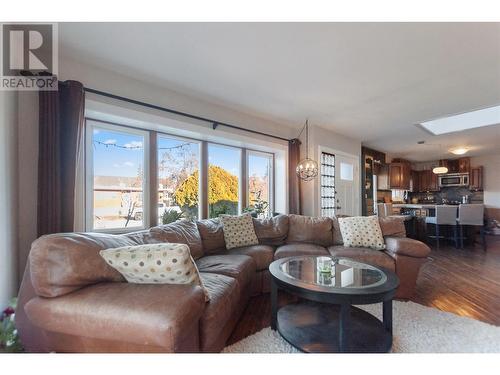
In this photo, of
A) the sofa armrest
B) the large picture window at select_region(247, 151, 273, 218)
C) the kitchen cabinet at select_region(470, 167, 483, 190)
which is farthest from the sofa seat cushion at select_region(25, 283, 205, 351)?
the kitchen cabinet at select_region(470, 167, 483, 190)

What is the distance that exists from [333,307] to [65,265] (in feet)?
6.84

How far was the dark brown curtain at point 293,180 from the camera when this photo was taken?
4.44 metres

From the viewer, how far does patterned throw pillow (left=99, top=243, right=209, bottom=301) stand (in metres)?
1.37

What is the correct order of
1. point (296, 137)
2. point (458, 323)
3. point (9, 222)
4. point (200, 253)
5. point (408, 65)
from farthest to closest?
1. point (296, 137)
2. point (200, 253)
3. point (408, 65)
4. point (458, 323)
5. point (9, 222)

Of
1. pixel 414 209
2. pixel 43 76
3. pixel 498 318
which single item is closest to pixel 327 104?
pixel 498 318

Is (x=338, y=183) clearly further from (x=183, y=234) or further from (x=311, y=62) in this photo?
(x=183, y=234)

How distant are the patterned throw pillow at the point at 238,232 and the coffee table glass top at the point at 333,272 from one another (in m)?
0.87

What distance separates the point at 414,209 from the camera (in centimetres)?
628

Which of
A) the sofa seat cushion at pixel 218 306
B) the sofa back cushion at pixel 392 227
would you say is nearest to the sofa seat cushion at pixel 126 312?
the sofa seat cushion at pixel 218 306

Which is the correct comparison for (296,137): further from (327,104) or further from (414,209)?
(414,209)

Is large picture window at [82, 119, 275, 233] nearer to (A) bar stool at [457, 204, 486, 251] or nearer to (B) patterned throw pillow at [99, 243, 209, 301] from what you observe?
(B) patterned throw pillow at [99, 243, 209, 301]

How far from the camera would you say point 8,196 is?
1.78 meters

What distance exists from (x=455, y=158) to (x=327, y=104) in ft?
23.4

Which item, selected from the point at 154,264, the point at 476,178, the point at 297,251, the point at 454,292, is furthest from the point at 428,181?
the point at 154,264
